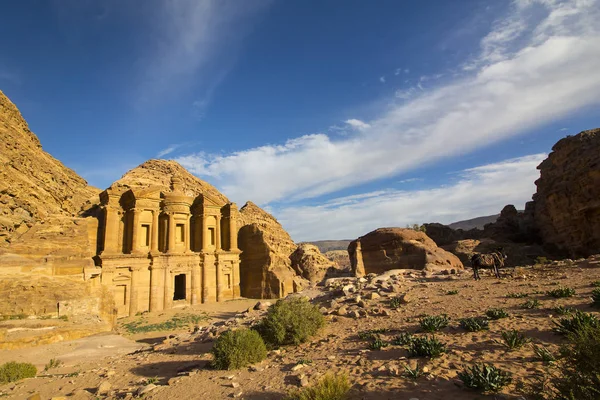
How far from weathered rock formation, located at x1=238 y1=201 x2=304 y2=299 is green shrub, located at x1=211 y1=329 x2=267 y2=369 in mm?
25026

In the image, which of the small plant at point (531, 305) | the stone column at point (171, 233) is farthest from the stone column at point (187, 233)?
the small plant at point (531, 305)

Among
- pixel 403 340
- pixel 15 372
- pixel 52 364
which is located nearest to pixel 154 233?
pixel 52 364

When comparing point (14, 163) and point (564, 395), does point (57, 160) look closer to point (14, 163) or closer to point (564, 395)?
point (14, 163)

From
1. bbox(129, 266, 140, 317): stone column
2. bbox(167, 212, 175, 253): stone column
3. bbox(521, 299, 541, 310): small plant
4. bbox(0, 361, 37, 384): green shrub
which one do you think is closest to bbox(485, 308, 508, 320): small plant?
bbox(521, 299, 541, 310): small plant

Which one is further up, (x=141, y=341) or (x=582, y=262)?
(x=582, y=262)

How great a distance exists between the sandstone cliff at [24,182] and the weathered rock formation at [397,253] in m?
24.6

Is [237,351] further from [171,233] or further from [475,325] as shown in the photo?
[171,233]

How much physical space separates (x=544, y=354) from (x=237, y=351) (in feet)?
24.6

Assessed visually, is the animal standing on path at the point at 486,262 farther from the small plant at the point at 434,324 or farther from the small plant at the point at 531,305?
the small plant at the point at 434,324

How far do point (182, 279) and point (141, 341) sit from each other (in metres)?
18.8

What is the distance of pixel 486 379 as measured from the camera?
520cm

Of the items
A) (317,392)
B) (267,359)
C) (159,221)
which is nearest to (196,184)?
(159,221)

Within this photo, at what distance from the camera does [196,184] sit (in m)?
48.0

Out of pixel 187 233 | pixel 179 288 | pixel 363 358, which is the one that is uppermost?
pixel 187 233
